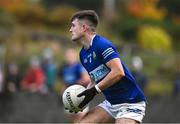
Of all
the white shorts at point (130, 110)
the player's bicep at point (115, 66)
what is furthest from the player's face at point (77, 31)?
the white shorts at point (130, 110)

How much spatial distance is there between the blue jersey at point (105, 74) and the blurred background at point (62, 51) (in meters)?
7.42

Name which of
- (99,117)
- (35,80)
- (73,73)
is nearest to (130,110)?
(99,117)

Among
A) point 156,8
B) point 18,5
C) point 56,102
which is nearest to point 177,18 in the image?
point 156,8

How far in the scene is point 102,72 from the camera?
9.20 m

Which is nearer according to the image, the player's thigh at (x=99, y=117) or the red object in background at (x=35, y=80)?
the player's thigh at (x=99, y=117)

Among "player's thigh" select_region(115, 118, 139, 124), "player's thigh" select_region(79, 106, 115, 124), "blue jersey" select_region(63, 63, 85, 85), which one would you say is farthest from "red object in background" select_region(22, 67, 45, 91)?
Result: "player's thigh" select_region(115, 118, 139, 124)

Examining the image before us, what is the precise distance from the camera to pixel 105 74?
9.18 meters

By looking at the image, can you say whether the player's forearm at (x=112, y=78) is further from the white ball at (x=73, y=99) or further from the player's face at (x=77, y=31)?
the player's face at (x=77, y=31)

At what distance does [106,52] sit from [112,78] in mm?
327

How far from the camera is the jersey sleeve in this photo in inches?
353

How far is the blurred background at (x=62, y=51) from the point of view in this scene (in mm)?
17656

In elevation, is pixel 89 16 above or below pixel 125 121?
above

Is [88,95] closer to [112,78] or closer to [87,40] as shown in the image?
[112,78]

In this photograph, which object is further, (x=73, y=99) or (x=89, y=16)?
(x=89, y=16)
